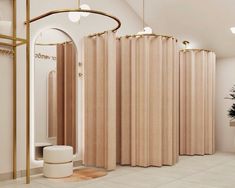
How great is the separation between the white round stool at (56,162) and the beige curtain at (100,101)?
23.2 inches

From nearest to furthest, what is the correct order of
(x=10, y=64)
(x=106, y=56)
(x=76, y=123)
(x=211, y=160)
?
1. (x=10, y=64)
2. (x=106, y=56)
3. (x=76, y=123)
4. (x=211, y=160)

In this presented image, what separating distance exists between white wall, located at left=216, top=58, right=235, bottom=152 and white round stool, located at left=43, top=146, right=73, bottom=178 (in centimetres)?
327

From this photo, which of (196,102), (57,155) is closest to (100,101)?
(57,155)

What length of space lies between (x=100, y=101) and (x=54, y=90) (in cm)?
64

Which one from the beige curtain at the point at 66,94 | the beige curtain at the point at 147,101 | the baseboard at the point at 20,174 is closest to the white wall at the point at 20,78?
the baseboard at the point at 20,174

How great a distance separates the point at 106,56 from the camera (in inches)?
176

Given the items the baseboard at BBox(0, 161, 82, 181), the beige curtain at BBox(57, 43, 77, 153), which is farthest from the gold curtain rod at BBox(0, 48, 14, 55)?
the baseboard at BBox(0, 161, 82, 181)

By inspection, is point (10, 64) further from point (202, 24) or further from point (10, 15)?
point (202, 24)

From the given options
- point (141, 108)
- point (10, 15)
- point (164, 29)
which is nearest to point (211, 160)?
point (141, 108)

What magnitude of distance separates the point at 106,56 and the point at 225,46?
8.12 feet

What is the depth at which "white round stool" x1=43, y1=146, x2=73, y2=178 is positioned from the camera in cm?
399

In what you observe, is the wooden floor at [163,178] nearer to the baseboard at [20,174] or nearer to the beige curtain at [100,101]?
the baseboard at [20,174]

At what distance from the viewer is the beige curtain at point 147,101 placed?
4.62 metres

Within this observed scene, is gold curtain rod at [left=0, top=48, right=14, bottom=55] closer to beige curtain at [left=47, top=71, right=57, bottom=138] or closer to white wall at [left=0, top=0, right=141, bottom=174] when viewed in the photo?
white wall at [left=0, top=0, right=141, bottom=174]
